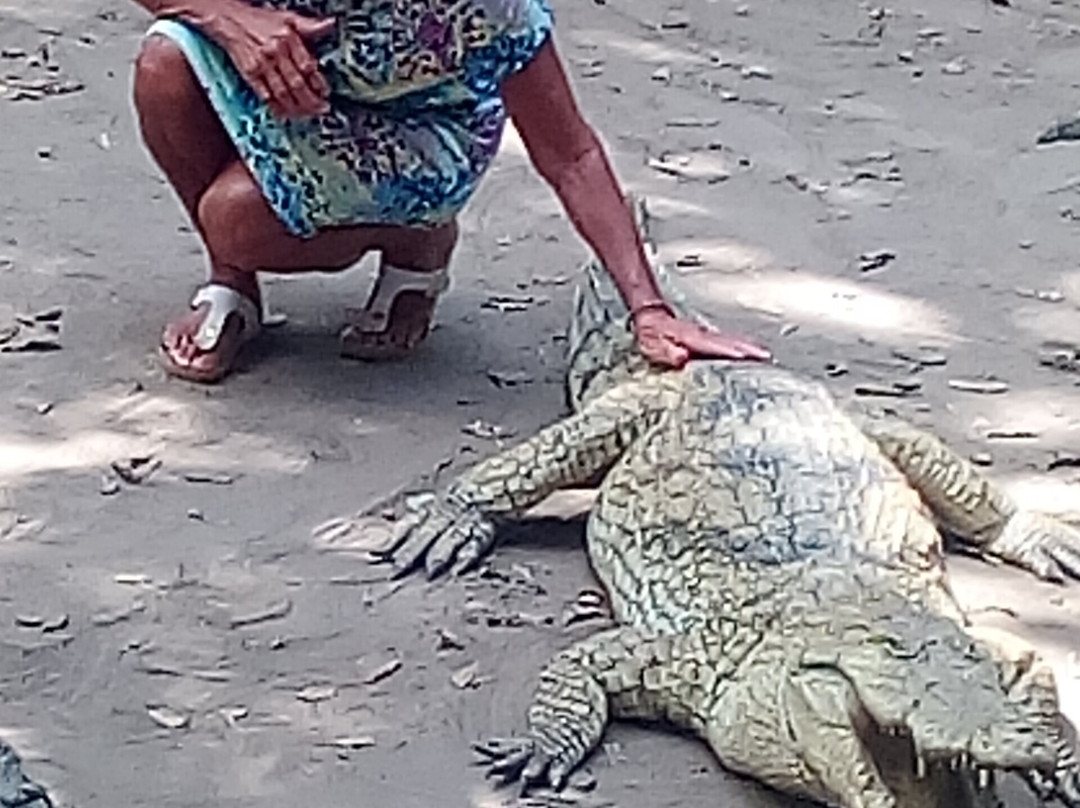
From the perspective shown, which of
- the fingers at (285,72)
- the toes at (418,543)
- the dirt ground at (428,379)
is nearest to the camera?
the dirt ground at (428,379)

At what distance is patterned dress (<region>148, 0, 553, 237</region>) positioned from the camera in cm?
394

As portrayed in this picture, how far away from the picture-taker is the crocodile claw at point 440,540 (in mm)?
3654

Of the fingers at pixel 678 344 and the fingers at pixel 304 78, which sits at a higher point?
the fingers at pixel 304 78

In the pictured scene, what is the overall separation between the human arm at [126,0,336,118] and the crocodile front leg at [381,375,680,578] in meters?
0.61

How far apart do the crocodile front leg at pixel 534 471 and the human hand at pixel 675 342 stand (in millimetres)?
62

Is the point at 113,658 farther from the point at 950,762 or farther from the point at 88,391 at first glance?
the point at 950,762

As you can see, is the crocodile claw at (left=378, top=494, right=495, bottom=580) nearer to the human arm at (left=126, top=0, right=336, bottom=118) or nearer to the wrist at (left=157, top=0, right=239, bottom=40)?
the human arm at (left=126, top=0, right=336, bottom=118)

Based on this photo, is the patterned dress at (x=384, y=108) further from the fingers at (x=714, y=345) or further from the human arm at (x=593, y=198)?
the fingers at (x=714, y=345)

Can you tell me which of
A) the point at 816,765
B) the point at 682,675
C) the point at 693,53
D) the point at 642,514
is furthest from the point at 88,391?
the point at 693,53

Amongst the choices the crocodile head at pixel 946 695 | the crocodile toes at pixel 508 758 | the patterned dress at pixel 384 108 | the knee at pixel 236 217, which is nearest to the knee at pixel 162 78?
the patterned dress at pixel 384 108

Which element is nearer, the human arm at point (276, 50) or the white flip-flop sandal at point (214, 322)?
the human arm at point (276, 50)

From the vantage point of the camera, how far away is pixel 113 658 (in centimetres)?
336

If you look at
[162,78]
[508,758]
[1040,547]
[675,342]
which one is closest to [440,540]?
[675,342]

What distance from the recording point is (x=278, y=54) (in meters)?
3.79
